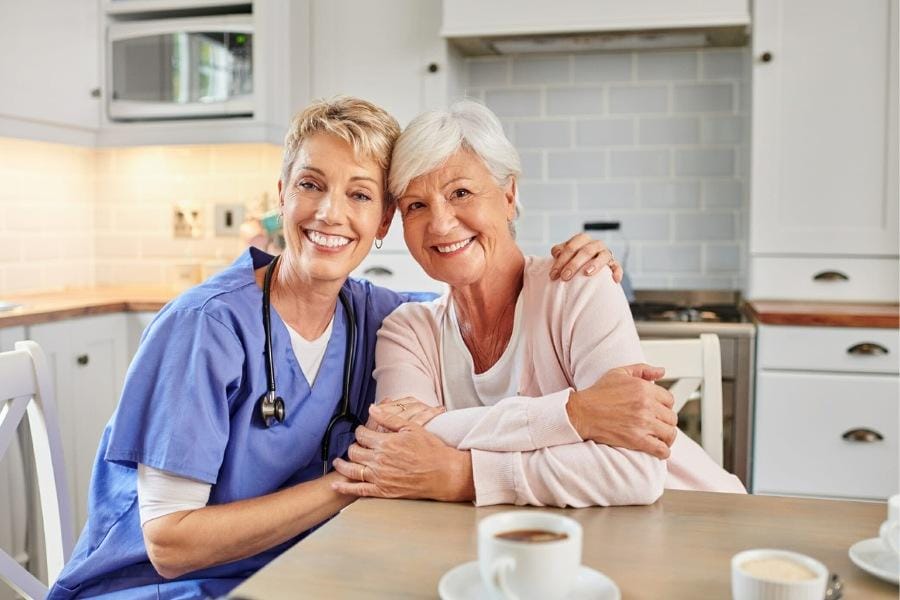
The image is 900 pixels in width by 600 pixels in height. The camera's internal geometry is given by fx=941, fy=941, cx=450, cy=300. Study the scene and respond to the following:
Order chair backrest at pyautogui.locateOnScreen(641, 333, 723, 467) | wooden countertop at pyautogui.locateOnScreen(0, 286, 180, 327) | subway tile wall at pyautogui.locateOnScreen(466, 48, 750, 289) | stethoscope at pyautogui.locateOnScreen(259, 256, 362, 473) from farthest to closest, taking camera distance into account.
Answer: subway tile wall at pyautogui.locateOnScreen(466, 48, 750, 289)
wooden countertop at pyautogui.locateOnScreen(0, 286, 180, 327)
chair backrest at pyautogui.locateOnScreen(641, 333, 723, 467)
stethoscope at pyautogui.locateOnScreen(259, 256, 362, 473)

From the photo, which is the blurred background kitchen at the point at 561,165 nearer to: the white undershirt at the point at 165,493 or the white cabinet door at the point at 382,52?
the white cabinet door at the point at 382,52

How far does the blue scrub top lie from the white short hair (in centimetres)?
30

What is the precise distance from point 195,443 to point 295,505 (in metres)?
0.17

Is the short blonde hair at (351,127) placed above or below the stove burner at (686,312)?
above

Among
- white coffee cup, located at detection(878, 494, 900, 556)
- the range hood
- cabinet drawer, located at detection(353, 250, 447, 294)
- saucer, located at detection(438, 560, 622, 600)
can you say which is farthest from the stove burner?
saucer, located at detection(438, 560, 622, 600)

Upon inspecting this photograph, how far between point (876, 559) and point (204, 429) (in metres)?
0.86

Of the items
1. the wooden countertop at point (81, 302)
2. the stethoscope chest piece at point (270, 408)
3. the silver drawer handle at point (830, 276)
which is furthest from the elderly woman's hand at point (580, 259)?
the silver drawer handle at point (830, 276)

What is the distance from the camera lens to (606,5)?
310cm

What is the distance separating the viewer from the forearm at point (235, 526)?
1.30 metres

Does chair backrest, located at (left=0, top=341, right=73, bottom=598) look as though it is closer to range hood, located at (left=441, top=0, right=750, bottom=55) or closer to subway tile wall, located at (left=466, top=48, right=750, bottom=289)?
range hood, located at (left=441, top=0, right=750, bottom=55)

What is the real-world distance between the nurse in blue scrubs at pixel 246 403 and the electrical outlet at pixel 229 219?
2120 millimetres

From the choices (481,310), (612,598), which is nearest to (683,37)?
(481,310)

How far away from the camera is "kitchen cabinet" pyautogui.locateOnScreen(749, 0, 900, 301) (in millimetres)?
3010

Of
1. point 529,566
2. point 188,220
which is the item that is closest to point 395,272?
point 188,220
